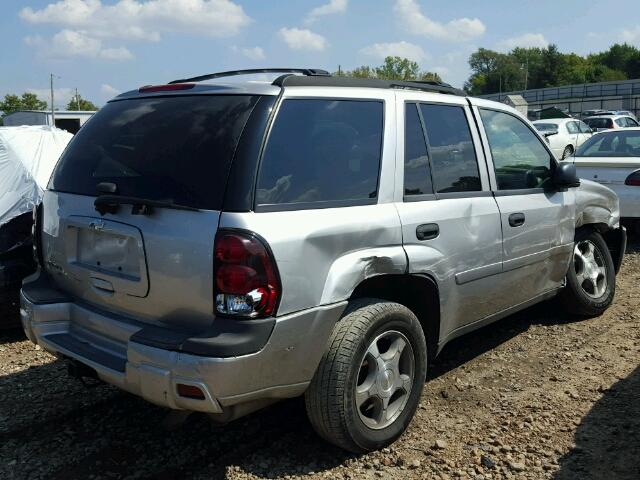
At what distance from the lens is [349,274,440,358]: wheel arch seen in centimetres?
335

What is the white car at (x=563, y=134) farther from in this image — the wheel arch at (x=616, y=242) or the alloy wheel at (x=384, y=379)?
the alloy wheel at (x=384, y=379)

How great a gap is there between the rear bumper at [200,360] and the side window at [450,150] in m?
1.23

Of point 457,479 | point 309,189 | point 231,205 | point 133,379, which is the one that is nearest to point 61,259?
point 133,379

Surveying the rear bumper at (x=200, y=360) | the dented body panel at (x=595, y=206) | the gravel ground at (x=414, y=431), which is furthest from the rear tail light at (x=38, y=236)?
the dented body panel at (x=595, y=206)

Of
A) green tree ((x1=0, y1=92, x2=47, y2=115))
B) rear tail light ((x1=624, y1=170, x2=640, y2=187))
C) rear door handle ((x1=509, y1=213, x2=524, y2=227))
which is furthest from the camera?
green tree ((x1=0, y1=92, x2=47, y2=115))

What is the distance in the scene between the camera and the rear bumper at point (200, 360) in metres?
2.59

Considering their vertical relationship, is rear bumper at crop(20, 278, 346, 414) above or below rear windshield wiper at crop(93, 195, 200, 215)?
below

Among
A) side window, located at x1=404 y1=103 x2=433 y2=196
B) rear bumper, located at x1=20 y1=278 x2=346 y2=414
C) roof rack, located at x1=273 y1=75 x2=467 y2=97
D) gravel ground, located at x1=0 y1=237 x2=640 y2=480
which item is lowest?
gravel ground, located at x1=0 y1=237 x2=640 y2=480

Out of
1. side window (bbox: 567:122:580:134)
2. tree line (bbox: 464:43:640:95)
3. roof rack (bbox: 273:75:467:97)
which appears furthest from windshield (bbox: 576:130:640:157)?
tree line (bbox: 464:43:640:95)

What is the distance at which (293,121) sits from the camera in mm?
2965

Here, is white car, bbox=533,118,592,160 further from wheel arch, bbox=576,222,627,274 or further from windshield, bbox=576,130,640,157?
wheel arch, bbox=576,222,627,274

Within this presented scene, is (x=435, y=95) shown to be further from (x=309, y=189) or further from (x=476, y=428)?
(x=476, y=428)

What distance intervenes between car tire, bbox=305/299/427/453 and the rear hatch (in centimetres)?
67

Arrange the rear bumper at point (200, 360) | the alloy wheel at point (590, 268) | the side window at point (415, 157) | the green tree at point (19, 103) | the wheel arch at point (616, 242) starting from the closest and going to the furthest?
the rear bumper at point (200, 360), the side window at point (415, 157), the alloy wheel at point (590, 268), the wheel arch at point (616, 242), the green tree at point (19, 103)
